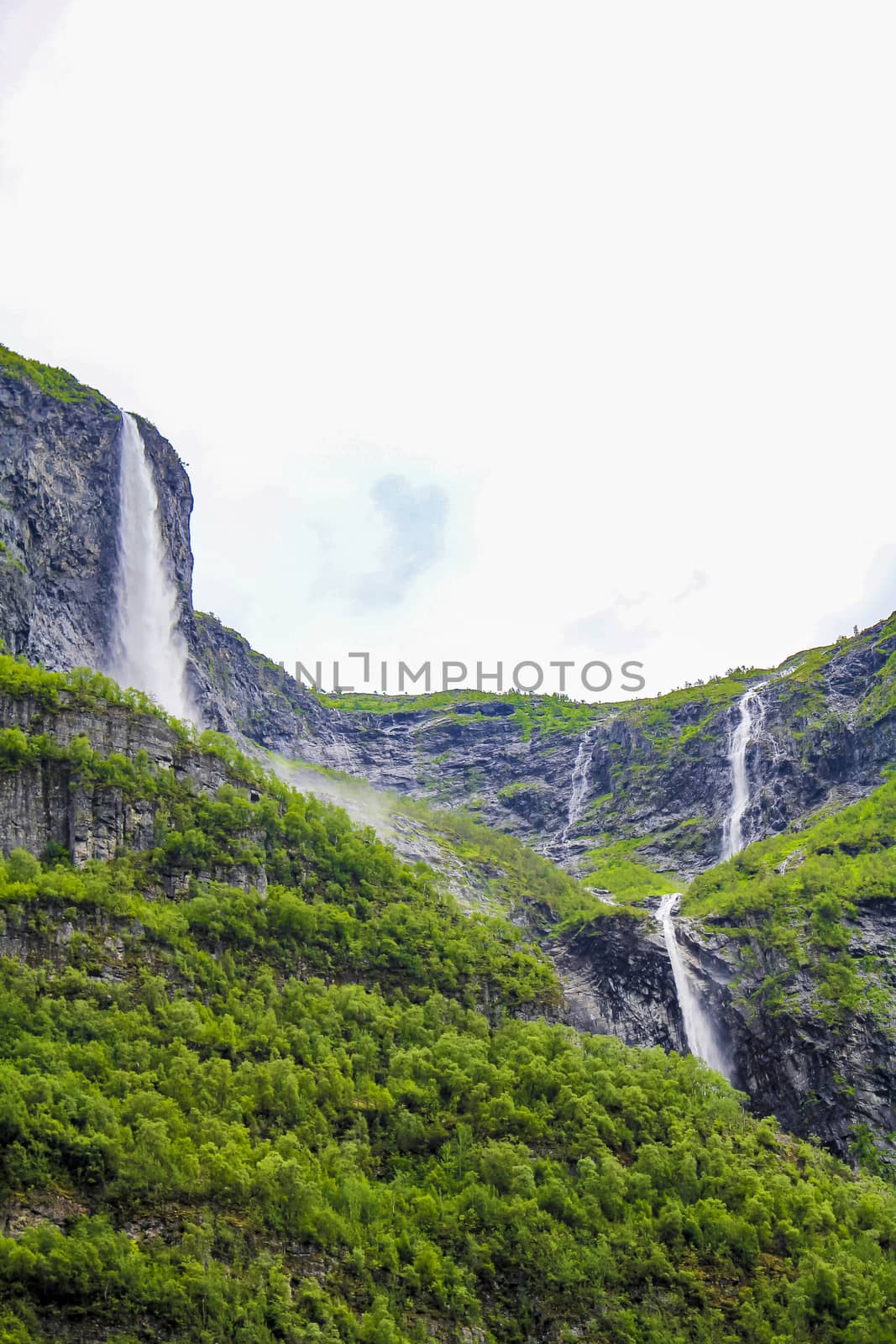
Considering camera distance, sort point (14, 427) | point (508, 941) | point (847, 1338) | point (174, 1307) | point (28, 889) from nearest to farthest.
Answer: point (174, 1307), point (847, 1338), point (28, 889), point (508, 941), point (14, 427)

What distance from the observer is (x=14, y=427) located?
111m

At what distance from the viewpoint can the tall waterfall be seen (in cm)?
12036

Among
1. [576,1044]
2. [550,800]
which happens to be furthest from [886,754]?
[576,1044]

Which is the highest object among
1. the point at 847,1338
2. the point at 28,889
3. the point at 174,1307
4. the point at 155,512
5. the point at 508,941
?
the point at 155,512

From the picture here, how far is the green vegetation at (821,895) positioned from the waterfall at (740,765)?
10.7 meters

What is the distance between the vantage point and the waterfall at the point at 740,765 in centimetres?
13000

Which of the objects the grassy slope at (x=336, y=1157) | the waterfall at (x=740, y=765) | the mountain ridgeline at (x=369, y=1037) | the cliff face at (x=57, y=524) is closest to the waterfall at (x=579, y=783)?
the waterfall at (x=740, y=765)

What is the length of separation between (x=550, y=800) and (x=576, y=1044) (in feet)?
298

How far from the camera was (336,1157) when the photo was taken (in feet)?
172

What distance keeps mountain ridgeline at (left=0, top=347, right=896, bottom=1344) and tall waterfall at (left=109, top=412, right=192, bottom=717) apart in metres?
0.52

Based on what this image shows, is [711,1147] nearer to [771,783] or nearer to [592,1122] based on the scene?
[592,1122]

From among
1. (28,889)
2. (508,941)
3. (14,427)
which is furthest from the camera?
(14,427)

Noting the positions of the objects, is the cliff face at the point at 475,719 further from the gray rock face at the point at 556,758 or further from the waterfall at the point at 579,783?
the waterfall at the point at 579,783

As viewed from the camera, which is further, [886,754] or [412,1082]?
[886,754]
